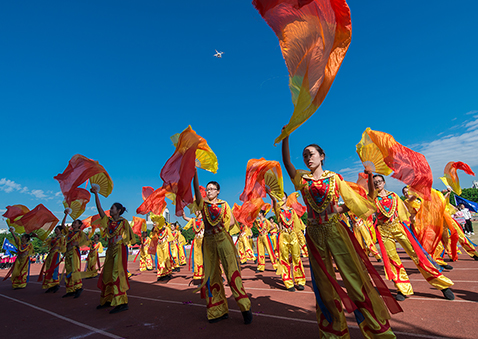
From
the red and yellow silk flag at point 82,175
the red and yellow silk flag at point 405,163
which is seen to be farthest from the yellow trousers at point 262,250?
the red and yellow silk flag at point 405,163

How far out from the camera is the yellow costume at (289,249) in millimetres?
6496

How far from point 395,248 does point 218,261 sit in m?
3.39

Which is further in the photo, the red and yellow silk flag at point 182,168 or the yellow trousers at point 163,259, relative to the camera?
the yellow trousers at point 163,259

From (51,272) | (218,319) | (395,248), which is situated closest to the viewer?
(218,319)

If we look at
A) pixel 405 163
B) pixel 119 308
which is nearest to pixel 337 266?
pixel 405 163

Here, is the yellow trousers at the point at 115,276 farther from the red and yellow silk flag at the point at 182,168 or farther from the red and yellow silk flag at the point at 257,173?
the red and yellow silk flag at the point at 257,173

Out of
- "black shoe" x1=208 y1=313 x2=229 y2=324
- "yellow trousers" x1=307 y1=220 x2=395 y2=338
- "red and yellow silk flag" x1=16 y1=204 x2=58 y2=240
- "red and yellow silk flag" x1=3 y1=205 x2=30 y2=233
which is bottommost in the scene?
"black shoe" x1=208 y1=313 x2=229 y2=324

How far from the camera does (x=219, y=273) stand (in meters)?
4.16

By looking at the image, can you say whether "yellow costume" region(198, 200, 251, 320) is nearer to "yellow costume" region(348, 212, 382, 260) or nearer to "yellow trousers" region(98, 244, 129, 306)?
"yellow trousers" region(98, 244, 129, 306)

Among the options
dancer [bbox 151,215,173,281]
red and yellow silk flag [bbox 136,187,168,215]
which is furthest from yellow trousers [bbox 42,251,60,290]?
red and yellow silk flag [bbox 136,187,168,215]

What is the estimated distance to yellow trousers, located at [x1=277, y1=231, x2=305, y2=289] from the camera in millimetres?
6477

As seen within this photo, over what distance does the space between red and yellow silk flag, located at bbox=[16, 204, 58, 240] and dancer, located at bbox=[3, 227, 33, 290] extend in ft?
6.03

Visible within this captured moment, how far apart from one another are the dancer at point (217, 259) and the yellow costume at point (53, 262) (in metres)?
7.11

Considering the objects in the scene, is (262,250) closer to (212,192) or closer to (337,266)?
(212,192)
